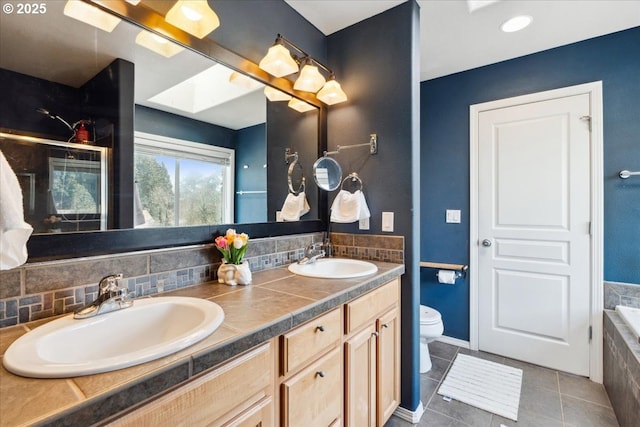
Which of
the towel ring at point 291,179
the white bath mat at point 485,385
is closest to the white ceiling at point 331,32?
the towel ring at point 291,179

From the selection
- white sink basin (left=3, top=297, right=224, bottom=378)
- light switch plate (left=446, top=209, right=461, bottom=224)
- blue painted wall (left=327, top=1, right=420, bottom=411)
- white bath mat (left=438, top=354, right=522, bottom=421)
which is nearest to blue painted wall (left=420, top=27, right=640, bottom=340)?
light switch plate (left=446, top=209, right=461, bottom=224)

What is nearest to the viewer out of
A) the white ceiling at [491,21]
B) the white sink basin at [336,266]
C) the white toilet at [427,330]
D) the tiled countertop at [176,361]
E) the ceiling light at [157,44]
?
the tiled countertop at [176,361]

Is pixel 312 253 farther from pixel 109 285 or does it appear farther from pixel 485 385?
pixel 485 385

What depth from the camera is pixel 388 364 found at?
1.58m

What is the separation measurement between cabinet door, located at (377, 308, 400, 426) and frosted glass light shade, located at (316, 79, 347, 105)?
53.2 inches

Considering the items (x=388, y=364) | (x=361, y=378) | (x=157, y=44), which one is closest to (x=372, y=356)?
(x=361, y=378)

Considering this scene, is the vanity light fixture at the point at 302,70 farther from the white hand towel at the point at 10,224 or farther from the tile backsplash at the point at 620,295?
the tile backsplash at the point at 620,295

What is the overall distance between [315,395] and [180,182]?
1.01 metres

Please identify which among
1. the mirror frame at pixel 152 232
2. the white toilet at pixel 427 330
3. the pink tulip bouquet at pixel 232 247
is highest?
the mirror frame at pixel 152 232

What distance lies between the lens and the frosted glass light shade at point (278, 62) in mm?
1537

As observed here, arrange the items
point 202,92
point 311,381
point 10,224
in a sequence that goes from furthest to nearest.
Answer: point 202,92 → point 311,381 → point 10,224

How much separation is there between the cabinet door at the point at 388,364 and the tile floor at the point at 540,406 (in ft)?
0.71

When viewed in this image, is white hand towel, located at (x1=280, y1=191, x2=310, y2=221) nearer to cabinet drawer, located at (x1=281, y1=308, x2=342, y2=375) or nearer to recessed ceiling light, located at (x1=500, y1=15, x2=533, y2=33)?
cabinet drawer, located at (x1=281, y1=308, x2=342, y2=375)

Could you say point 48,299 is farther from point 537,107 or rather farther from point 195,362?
point 537,107
